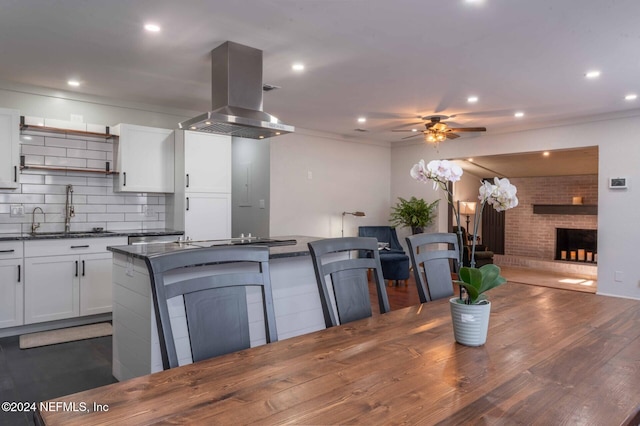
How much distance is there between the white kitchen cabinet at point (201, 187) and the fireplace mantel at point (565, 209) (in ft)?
23.4

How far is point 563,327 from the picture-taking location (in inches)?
65.3

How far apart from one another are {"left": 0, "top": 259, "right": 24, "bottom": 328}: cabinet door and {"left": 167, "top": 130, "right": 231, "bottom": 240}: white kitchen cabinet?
161 centimetres

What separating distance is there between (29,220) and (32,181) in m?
0.41

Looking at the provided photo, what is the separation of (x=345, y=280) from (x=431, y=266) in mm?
638

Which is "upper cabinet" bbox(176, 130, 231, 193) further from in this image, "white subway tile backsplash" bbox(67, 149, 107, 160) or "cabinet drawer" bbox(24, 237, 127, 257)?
"cabinet drawer" bbox(24, 237, 127, 257)

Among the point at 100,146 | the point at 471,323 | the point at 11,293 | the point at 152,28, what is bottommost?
the point at 11,293

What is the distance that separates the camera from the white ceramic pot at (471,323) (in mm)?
1413

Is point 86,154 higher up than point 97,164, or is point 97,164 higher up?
point 86,154

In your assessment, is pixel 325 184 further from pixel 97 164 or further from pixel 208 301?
pixel 208 301

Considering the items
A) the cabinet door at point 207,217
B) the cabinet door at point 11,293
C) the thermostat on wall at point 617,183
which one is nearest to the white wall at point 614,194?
the thermostat on wall at point 617,183

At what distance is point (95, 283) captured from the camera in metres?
4.29

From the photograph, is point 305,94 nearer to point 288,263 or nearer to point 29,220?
point 288,263

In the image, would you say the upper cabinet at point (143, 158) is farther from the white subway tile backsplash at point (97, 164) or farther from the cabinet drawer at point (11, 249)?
the cabinet drawer at point (11, 249)

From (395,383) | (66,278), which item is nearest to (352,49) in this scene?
(395,383)
